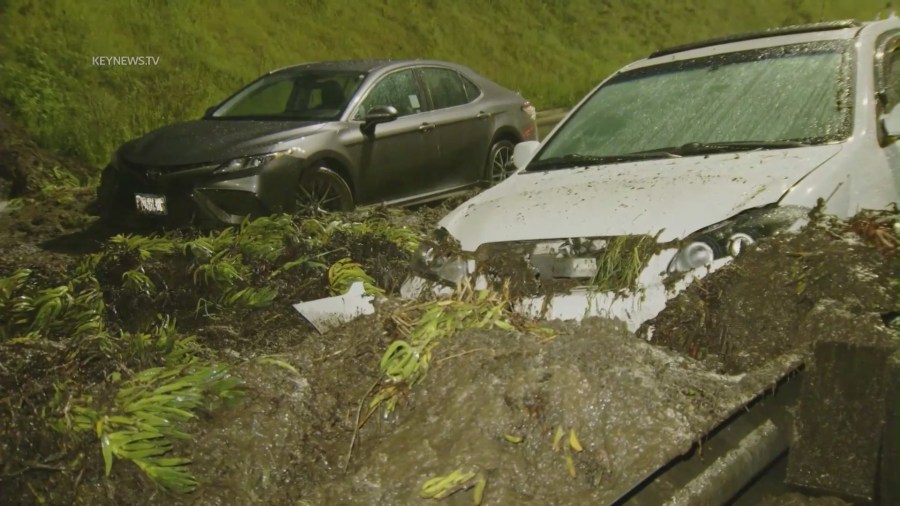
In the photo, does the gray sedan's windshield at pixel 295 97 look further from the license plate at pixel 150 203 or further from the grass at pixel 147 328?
the grass at pixel 147 328

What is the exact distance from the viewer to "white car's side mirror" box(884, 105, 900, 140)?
4.33 meters

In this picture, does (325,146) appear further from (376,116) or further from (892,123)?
(892,123)

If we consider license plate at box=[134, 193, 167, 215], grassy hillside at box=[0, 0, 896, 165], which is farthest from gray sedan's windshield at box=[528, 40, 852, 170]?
grassy hillside at box=[0, 0, 896, 165]

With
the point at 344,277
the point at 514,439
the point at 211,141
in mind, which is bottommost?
the point at 344,277

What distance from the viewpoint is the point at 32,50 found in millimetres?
12305

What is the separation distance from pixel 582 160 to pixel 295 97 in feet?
14.8

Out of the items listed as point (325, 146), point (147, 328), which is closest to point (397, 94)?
point (325, 146)

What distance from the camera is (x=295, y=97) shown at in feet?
28.8

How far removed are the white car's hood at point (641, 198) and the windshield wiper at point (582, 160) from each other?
87 millimetres

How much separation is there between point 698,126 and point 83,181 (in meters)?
8.22

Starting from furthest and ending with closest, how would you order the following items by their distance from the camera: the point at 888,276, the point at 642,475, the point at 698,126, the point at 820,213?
the point at 698,126 → the point at 820,213 → the point at 888,276 → the point at 642,475

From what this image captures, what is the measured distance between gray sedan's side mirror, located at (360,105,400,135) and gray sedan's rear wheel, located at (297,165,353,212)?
20.3 inches

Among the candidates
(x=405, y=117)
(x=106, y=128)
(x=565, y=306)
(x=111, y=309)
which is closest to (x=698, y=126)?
(x=565, y=306)

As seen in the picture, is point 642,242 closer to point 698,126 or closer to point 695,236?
point 695,236
